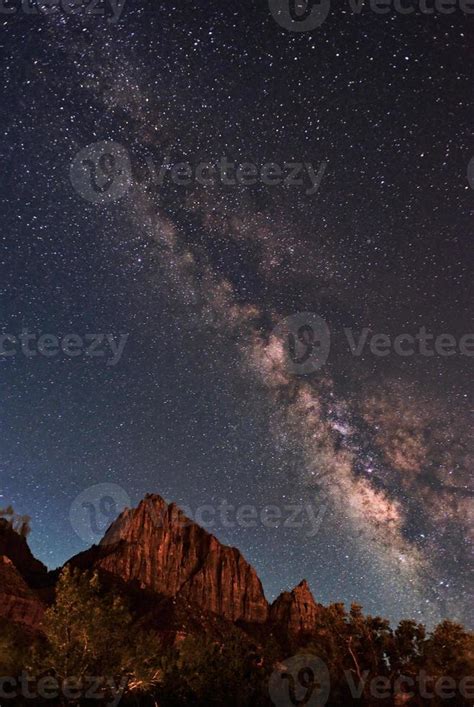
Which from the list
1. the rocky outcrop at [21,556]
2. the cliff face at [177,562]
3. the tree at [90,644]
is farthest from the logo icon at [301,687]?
the cliff face at [177,562]

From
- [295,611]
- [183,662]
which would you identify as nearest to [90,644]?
[183,662]

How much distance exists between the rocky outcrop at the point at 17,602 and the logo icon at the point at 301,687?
4681 cm

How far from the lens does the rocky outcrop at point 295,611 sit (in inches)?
5290

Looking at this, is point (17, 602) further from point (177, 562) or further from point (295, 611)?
point (295, 611)

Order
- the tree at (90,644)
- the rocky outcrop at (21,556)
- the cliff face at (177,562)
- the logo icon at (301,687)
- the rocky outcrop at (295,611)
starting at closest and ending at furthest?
the tree at (90,644)
the logo icon at (301,687)
the rocky outcrop at (21,556)
the rocky outcrop at (295,611)
the cliff face at (177,562)

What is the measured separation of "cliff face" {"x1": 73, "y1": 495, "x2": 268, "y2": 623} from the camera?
136387mm

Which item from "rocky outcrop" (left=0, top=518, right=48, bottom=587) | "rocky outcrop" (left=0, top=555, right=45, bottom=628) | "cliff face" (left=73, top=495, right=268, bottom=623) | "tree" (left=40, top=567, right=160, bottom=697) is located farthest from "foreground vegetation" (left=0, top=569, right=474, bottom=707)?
"cliff face" (left=73, top=495, right=268, bottom=623)

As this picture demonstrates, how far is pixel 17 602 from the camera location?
3073 inches

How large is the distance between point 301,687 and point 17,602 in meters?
58.7

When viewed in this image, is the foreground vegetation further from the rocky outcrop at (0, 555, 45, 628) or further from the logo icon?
the rocky outcrop at (0, 555, 45, 628)

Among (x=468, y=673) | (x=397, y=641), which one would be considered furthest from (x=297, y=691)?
(x=468, y=673)

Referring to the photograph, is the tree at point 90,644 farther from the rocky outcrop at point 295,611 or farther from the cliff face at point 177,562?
the rocky outcrop at point 295,611

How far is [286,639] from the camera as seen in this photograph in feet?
413

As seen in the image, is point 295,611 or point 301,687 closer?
point 301,687
